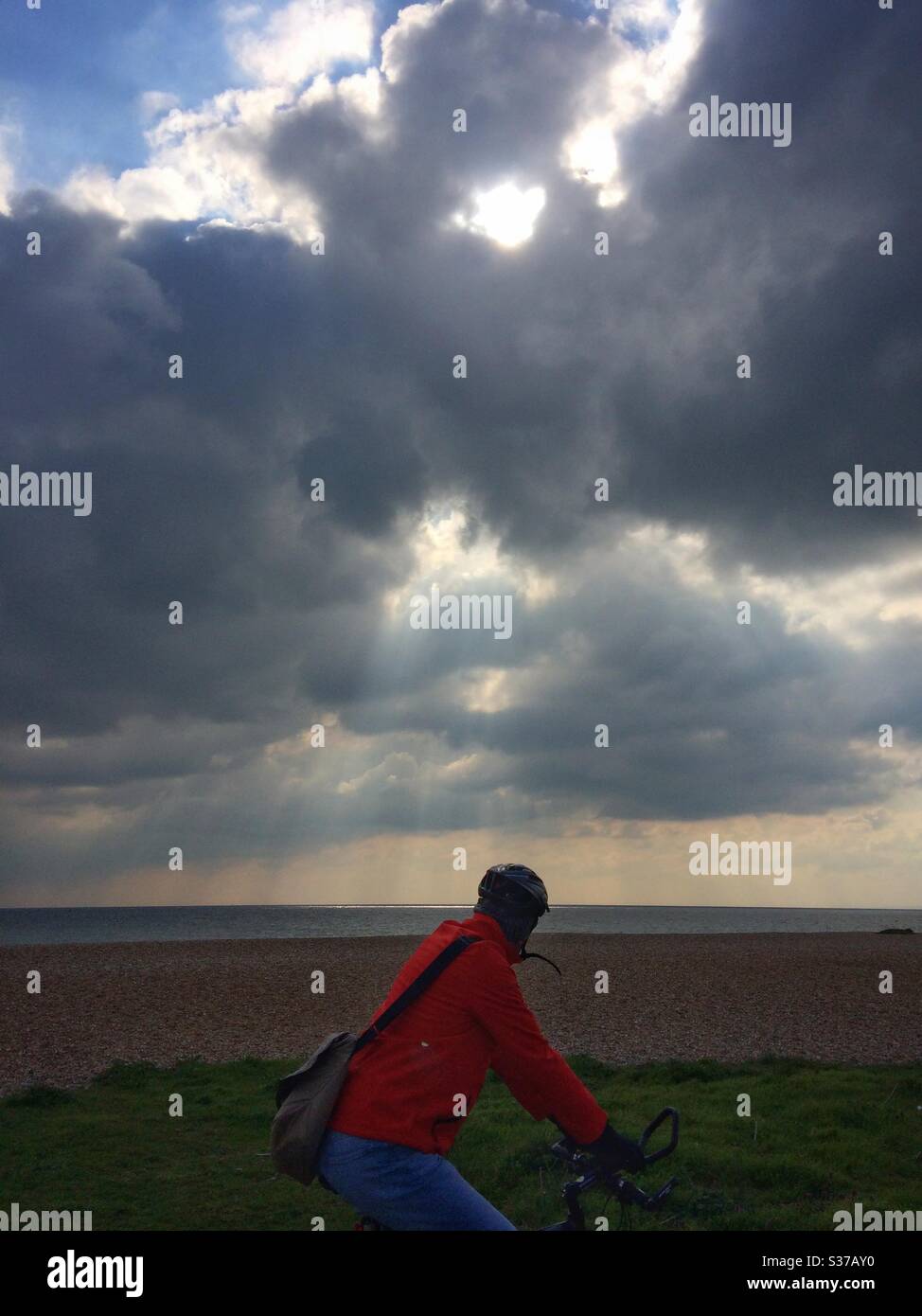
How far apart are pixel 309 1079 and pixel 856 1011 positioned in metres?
21.6

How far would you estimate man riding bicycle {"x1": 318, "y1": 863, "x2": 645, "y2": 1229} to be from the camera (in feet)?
11.0

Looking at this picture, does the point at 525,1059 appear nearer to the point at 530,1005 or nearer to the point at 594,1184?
the point at 594,1184

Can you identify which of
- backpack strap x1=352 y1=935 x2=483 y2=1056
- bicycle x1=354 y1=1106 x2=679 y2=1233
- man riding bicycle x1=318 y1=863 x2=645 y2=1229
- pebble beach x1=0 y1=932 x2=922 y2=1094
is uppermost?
backpack strap x1=352 y1=935 x2=483 y2=1056

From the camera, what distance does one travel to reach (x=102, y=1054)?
1659 cm

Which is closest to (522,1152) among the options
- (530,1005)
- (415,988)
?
(415,988)

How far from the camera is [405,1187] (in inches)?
131

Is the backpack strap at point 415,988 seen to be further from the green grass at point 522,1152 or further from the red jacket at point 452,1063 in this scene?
the green grass at point 522,1152

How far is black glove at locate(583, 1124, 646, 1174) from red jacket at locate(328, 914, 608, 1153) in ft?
0.14

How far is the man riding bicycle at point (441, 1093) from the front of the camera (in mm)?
3352

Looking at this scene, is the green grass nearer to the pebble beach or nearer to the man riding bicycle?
the pebble beach

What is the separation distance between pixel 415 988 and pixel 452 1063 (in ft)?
0.95

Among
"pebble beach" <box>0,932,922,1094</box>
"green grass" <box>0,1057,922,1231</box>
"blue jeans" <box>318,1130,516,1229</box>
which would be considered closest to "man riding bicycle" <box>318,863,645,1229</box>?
"blue jeans" <box>318,1130,516,1229</box>
